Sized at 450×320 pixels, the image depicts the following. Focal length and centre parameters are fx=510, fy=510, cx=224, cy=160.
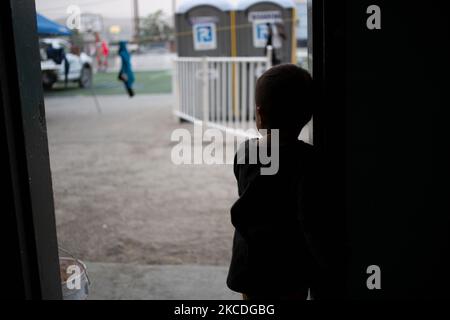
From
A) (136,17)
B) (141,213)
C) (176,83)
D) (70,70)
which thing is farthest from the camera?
(136,17)

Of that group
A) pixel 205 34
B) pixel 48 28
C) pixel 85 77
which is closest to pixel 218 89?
pixel 205 34

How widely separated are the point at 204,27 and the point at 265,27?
4.09ft

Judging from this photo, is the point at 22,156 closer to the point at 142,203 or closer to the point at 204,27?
the point at 142,203

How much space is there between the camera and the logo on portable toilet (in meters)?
10.4

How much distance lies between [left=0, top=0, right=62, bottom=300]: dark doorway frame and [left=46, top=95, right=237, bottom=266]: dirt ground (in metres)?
2.25

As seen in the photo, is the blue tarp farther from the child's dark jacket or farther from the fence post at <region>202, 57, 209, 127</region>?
the child's dark jacket

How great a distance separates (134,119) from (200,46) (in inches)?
88.8

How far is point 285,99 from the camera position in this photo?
5.53 feet

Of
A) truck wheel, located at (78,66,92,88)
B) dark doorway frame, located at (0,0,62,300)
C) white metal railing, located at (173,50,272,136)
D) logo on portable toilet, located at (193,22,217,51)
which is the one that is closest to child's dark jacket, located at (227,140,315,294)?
dark doorway frame, located at (0,0,62,300)

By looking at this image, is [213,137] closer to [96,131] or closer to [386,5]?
[96,131]

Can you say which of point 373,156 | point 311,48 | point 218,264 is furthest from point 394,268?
point 218,264

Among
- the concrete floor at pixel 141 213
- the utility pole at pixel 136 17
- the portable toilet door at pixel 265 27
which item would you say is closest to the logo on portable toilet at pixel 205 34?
the portable toilet door at pixel 265 27

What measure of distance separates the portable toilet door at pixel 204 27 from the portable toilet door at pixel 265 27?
27 centimetres
